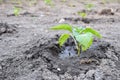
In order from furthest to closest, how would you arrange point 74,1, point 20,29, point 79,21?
point 74,1 → point 79,21 → point 20,29

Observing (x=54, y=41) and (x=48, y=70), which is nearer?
(x=48, y=70)

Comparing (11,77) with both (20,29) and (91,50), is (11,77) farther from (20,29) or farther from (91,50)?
(20,29)

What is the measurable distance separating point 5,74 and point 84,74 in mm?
458

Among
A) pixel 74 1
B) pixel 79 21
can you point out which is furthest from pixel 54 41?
pixel 74 1

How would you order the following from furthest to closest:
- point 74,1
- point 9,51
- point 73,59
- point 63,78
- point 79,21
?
point 74,1, point 79,21, point 9,51, point 73,59, point 63,78

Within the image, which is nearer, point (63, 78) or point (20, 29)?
point (63, 78)

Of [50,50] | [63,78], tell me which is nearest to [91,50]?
[50,50]

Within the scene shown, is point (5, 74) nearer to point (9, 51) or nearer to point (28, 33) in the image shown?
point (9, 51)

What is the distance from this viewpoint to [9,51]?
6.06 feet

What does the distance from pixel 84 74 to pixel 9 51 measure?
630 millimetres

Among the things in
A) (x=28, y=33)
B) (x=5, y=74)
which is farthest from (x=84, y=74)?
(x=28, y=33)

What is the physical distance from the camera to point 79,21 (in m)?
3.36

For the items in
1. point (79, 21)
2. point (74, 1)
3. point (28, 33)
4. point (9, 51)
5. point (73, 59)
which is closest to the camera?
point (73, 59)

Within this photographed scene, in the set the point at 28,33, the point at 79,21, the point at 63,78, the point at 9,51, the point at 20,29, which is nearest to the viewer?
the point at 63,78
